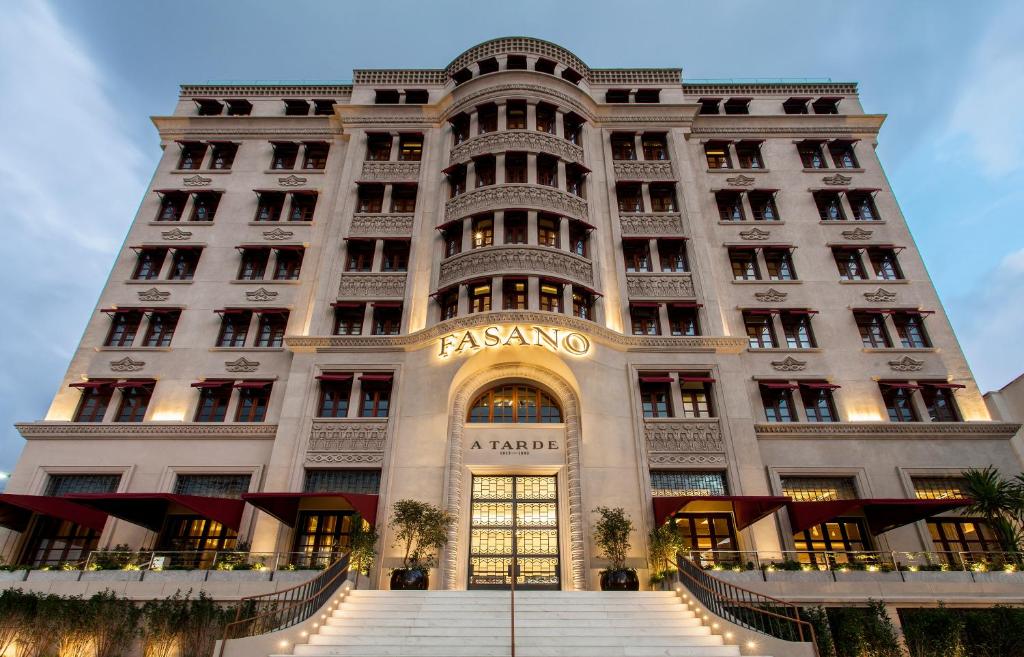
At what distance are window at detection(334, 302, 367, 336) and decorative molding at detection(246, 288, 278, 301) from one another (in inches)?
149

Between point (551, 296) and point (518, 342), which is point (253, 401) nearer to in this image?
point (518, 342)

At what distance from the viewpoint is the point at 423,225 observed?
29.9 metres

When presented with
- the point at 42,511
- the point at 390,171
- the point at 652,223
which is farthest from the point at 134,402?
the point at 652,223

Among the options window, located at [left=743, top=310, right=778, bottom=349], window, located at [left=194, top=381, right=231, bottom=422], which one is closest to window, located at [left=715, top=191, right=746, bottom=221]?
window, located at [left=743, top=310, right=778, bottom=349]

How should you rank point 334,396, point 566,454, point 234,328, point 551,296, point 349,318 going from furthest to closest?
point 234,328
point 349,318
point 551,296
point 334,396
point 566,454

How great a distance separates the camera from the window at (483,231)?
27922 millimetres

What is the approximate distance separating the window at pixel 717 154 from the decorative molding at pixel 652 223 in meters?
5.84

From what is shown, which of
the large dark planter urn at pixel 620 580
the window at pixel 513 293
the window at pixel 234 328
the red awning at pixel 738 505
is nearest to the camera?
the large dark planter urn at pixel 620 580

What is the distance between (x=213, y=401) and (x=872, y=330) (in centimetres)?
3204

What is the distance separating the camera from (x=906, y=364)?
88.3 feet

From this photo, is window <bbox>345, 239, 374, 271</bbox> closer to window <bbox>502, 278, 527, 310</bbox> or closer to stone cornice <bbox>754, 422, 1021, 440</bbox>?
window <bbox>502, 278, 527, 310</bbox>

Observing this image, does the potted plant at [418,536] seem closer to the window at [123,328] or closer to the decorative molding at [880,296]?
the window at [123,328]

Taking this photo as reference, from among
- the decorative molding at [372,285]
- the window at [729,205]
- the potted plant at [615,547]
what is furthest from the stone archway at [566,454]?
the window at [729,205]

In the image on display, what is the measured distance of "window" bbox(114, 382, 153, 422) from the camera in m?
25.8
